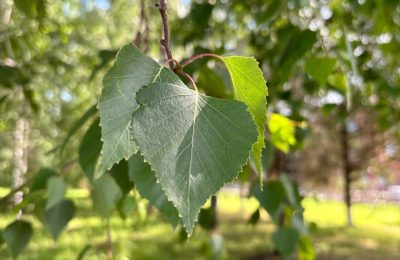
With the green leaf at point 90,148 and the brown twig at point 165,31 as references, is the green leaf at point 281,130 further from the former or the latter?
the brown twig at point 165,31

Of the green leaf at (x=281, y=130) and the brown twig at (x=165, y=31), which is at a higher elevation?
the brown twig at (x=165, y=31)

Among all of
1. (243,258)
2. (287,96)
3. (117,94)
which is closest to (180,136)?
(117,94)

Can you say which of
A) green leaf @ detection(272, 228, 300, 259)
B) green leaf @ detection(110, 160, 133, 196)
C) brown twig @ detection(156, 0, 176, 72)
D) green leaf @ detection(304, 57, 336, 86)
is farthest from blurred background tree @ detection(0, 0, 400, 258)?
brown twig @ detection(156, 0, 176, 72)

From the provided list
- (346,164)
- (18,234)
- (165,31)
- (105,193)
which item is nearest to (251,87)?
(165,31)

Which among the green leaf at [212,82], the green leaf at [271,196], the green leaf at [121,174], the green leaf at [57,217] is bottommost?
the green leaf at [57,217]

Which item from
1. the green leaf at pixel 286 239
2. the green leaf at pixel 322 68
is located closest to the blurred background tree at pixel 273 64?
the green leaf at pixel 322 68

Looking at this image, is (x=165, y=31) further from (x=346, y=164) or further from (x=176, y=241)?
(x=346, y=164)

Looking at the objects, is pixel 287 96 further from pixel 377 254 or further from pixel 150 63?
pixel 377 254
